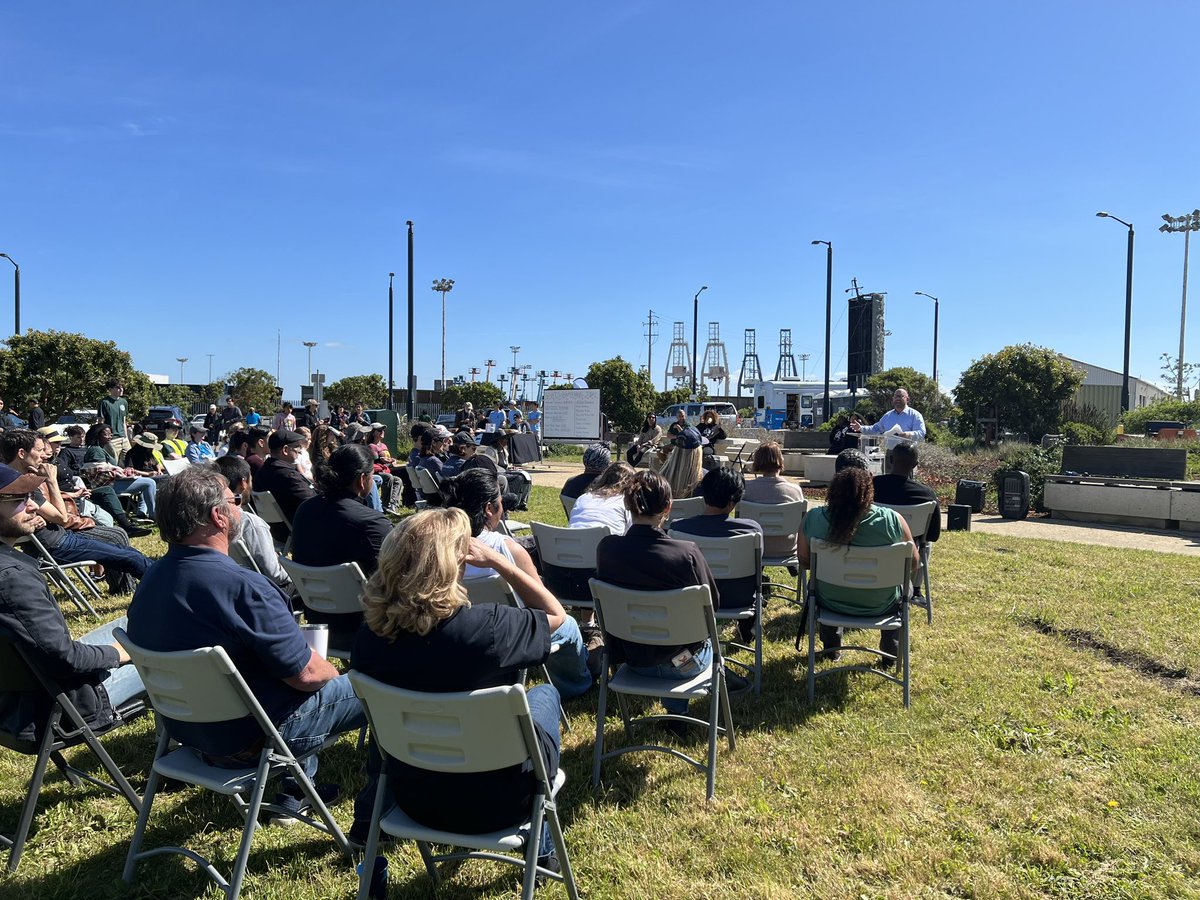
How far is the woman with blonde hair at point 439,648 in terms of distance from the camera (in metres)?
2.43

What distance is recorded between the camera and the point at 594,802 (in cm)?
347

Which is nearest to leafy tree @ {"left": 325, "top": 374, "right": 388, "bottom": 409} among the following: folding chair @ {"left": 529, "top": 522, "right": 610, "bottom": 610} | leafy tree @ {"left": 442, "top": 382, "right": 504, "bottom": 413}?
leafy tree @ {"left": 442, "top": 382, "right": 504, "bottom": 413}

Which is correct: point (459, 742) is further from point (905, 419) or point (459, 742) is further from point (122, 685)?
point (905, 419)

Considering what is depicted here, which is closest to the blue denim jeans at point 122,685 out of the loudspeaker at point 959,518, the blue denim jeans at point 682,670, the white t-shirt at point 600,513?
the blue denim jeans at point 682,670

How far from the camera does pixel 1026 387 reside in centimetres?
2086

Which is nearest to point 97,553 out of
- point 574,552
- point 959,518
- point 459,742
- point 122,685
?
point 122,685

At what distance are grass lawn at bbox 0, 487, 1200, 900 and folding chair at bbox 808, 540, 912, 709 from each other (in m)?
0.28

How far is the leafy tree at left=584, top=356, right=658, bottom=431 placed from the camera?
32.4 metres

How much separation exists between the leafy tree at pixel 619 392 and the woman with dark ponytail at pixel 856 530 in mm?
27128

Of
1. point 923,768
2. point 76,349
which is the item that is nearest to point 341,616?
point 923,768

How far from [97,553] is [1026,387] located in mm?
21056

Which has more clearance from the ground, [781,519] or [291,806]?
[781,519]

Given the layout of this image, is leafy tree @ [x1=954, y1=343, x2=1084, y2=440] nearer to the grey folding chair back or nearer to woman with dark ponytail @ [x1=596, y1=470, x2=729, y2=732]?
woman with dark ponytail @ [x1=596, y1=470, x2=729, y2=732]

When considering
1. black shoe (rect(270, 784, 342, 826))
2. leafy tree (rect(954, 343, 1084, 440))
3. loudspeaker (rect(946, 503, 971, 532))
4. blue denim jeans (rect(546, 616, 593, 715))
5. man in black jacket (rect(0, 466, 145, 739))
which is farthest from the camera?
leafy tree (rect(954, 343, 1084, 440))
